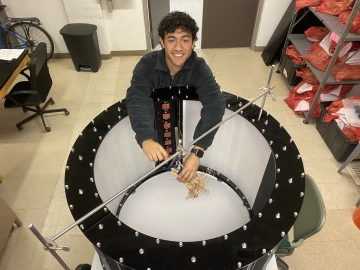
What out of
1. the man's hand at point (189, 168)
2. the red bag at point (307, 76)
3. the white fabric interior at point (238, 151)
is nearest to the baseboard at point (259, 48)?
the red bag at point (307, 76)

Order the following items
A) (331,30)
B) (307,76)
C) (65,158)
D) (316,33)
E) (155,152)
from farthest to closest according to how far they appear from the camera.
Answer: (316,33) < (307,76) < (65,158) < (331,30) < (155,152)

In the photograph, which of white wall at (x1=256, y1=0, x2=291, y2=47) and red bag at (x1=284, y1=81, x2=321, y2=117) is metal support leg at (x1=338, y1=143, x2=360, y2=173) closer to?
red bag at (x1=284, y1=81, x2=321, y2=117)

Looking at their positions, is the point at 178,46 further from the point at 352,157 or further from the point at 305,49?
the point at 305,49

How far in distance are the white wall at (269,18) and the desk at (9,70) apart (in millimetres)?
2893

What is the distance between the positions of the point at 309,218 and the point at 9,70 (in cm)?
261

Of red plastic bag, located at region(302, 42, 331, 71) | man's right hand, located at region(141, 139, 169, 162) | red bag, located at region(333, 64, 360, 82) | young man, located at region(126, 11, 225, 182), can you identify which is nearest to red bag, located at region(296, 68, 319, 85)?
red plastic bag, located at region(302, 42, 331, 71)

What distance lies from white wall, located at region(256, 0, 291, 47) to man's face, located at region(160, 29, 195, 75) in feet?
8.54

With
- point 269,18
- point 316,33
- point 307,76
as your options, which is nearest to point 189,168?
point 307,76

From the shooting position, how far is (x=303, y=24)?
3162 millimetres

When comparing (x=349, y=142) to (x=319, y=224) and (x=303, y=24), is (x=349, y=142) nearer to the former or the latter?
(x=319, y=224)

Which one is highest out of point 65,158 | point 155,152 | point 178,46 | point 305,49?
point 178,46

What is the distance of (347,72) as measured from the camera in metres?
2.45

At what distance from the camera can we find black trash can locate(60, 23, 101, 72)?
333 centimetres

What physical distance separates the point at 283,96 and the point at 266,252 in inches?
99.4
